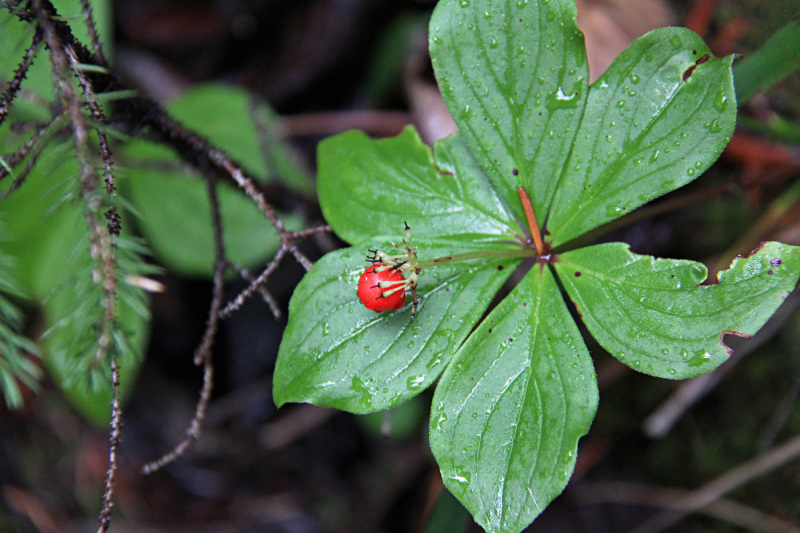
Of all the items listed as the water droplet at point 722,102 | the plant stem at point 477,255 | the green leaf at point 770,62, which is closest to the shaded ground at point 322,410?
the green leaf at point 770,62

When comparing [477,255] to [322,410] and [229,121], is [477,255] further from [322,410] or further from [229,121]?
[322,410]

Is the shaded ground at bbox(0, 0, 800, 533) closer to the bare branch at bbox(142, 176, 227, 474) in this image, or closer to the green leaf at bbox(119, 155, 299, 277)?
the green leaf at bbox(119, 155, 299, 277)

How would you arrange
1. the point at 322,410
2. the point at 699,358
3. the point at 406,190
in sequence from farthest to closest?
the point at 322,410
the point at 406,190
the point at 699,358

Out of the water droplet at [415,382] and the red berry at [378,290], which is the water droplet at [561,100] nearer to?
the red berry at [378,290]

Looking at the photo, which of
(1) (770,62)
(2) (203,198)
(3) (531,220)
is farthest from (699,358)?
(2) (203,198)

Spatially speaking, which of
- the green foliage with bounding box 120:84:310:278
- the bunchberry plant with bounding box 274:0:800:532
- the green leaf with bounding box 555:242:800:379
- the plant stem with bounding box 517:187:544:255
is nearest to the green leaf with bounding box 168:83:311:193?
the green foliage with bounding box 120:84:310:278
